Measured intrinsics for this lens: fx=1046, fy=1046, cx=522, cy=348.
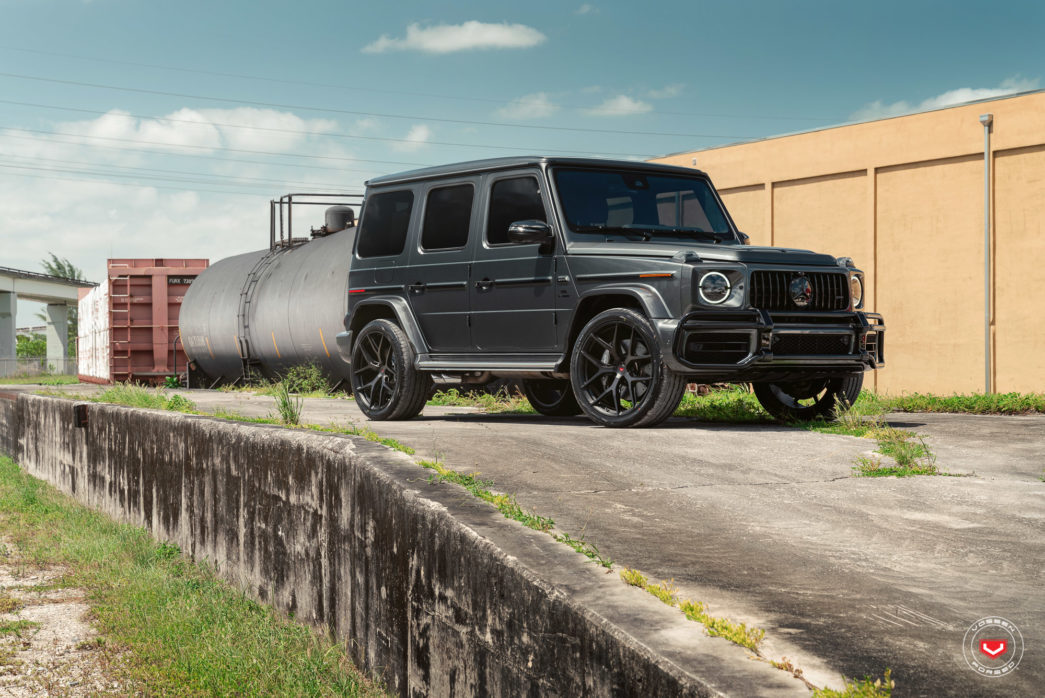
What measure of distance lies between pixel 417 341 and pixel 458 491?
4166mm

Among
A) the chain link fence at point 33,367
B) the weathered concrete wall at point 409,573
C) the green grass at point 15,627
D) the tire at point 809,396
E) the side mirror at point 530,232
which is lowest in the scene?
the chain link fence at point 33,367

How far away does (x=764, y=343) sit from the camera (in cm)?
730

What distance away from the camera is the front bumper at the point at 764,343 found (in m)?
7.14

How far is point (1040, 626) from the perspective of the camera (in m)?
3.01

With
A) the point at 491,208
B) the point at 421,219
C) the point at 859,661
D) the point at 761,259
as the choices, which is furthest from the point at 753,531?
the point at 421,219

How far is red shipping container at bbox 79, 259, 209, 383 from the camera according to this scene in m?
23.0

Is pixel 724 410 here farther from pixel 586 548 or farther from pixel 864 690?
pixel 864 690

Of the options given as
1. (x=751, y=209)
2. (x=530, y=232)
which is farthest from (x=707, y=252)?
(x=751, y=209)

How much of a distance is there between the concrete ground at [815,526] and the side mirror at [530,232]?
4.62 ft

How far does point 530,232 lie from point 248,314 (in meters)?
11.3

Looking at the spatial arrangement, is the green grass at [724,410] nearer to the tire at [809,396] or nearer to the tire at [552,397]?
the tire at [809,396]

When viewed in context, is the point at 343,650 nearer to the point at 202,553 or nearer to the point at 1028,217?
the point at 202,553

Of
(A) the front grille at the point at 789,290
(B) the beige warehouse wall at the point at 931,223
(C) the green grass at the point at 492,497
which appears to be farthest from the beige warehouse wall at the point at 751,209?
(C) the green grass at the point at 492,497

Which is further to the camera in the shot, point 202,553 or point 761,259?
point 202,553
